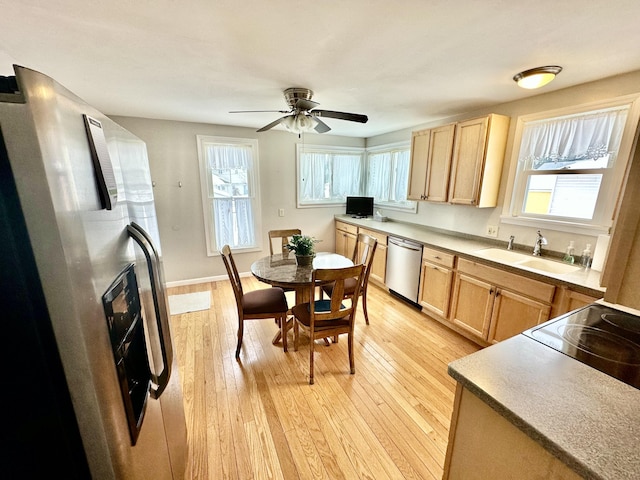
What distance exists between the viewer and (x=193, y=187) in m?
3.84

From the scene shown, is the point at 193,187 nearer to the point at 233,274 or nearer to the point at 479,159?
the point at 233,274

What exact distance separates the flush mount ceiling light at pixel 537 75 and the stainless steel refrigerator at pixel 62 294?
254cm

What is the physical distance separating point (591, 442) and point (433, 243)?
2384 mm

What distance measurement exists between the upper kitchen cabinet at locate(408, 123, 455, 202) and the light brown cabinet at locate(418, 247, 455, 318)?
2.38ft

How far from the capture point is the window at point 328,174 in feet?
14.8

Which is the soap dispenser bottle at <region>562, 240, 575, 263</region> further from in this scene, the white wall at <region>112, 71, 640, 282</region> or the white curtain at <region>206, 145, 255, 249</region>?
the white curtain at <region>206, 145, 255, 249</region>

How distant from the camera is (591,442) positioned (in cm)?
68

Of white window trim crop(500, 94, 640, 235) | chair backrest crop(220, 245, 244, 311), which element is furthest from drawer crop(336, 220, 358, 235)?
chair backrest crop(220, 245, 244, 311)

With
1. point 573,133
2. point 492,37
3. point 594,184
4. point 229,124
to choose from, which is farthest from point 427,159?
point 229,124

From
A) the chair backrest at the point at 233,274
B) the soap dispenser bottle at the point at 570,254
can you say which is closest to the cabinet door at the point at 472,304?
the soap dispenser bottle at the point at 570,254

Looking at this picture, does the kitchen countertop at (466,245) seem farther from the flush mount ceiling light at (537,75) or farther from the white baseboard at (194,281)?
the white baseboard at (194,281)

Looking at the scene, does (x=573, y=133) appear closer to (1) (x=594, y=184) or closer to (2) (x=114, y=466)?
(1) (x=594, y=184)

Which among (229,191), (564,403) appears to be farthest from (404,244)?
(229,191)

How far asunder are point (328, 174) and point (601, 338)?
162 inches
